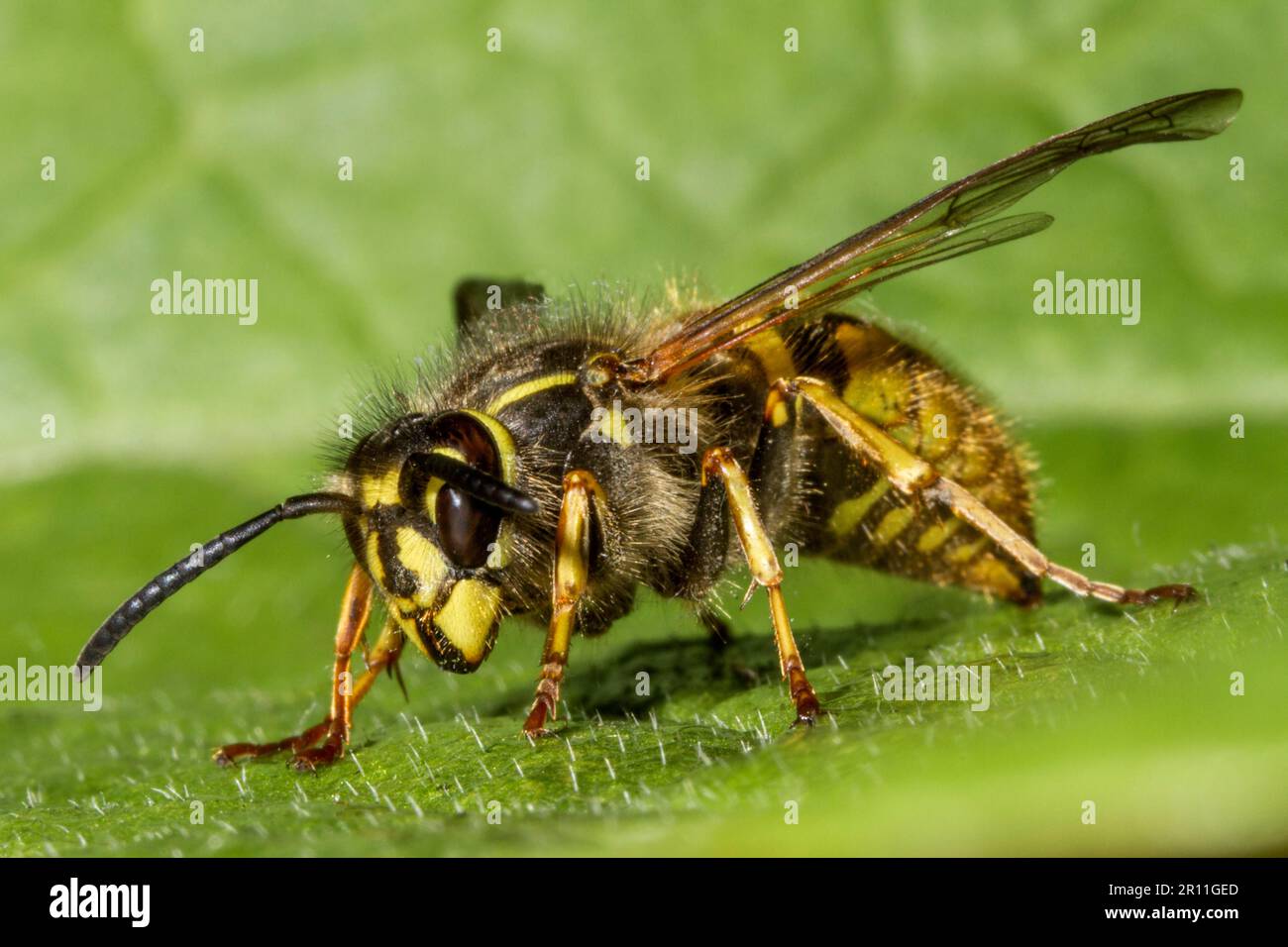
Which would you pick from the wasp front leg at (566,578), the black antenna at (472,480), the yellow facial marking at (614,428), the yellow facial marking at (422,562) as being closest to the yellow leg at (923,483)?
the yellow facial marking at (614,428)

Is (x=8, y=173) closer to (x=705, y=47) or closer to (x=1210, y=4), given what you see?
(x=705, y=47)

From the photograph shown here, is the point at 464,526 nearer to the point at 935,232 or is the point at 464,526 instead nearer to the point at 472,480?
the point at 472,480

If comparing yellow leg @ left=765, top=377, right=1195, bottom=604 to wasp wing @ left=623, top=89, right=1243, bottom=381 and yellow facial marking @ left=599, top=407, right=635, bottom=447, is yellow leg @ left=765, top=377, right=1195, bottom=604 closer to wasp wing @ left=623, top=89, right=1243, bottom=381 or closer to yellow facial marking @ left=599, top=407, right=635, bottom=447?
wasp wing @ left=623, top=89, right=1243, bottom=381

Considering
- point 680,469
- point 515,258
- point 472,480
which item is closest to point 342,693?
point 472,480

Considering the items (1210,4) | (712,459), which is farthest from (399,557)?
(1210,4)

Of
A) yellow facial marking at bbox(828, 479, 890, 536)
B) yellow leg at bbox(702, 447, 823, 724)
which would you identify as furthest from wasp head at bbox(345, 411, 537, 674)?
yellow facial marking at bbox(828, 479, 890, 536)

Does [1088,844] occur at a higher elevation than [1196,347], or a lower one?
lower
